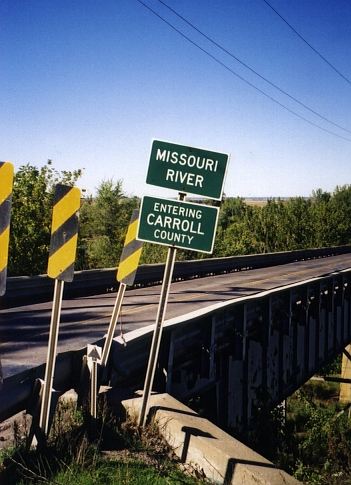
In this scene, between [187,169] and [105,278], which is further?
[105,278]

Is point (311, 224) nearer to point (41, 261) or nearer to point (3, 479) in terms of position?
point (41, 261)

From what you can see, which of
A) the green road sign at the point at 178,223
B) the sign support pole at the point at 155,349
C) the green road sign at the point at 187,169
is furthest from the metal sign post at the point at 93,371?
the green road sign at the point at 187,169

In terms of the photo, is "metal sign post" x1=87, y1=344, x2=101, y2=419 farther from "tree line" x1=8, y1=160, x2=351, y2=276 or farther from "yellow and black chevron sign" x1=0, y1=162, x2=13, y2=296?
"tree line" x1=8, y1=160, x2=351, y2=276

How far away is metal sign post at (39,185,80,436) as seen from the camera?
12.9 ft

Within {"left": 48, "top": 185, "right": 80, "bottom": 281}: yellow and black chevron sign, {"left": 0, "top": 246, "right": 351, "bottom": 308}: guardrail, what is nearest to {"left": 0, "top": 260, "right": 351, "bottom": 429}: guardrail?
{"left": 48, "top": 185, "right": 80, "bottom": 281}: yellow and black chevron sign

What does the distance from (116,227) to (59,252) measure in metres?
48.9

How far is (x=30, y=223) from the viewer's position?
21.5 meters

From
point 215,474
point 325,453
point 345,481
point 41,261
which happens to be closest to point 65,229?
point 215,474

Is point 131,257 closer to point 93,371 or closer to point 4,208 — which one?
point 93,371

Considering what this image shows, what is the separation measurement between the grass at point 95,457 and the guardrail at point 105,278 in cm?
744

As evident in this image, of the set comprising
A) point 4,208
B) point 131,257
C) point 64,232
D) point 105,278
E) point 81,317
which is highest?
Result: point 4,208

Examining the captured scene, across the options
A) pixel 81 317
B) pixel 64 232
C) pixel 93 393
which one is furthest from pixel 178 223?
pixel 81 317

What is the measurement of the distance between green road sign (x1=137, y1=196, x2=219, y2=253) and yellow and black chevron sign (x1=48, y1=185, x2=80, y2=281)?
969 millimetres

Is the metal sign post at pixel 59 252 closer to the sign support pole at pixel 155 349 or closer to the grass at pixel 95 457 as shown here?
the grass at pixel 95 457
